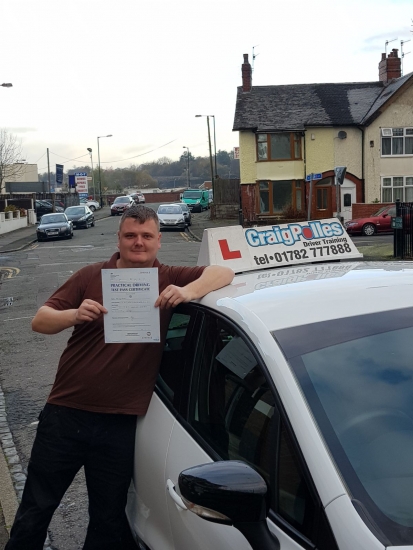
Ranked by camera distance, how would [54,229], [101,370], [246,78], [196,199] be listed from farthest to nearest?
[196,199] → [246,78] → [54,229] → [101,370]

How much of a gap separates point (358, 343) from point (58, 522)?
119 inches

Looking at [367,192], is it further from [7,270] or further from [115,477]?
[115,477]

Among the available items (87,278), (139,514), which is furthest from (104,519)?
(87,278)

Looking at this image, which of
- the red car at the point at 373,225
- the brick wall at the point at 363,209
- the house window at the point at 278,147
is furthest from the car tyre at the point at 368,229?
the house window at the point at 278,147

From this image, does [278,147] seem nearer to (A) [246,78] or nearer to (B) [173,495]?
(A) [246,78]

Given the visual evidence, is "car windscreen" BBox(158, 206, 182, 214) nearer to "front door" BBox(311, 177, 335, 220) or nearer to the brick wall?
"front door" BBox(311, 177, 335, 220)

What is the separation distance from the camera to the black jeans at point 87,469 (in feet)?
9.94

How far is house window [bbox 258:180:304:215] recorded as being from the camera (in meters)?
40.6

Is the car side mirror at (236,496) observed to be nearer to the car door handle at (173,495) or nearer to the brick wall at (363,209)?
the car door handle at (173,495)

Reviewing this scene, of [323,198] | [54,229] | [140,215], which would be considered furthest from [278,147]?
[140,215]

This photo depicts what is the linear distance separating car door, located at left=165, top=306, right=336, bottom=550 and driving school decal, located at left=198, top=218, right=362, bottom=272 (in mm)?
712

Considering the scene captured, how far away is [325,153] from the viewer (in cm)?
4019

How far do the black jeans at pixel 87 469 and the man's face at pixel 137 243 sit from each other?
716mm

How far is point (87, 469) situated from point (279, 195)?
38387mm
